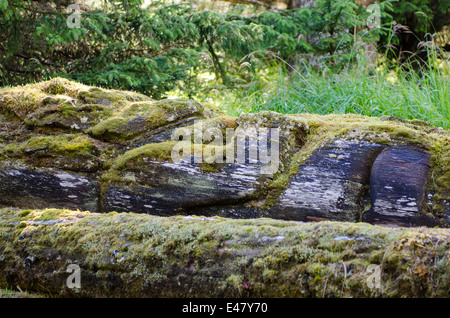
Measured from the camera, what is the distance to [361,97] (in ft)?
16.2

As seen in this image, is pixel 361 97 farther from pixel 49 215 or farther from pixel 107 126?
pixel 49 215

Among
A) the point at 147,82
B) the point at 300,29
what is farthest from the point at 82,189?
the point at 300,29

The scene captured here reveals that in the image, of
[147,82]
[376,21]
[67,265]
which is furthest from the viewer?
[376,21]

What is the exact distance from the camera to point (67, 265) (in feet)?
8.21

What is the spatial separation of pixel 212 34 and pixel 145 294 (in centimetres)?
520

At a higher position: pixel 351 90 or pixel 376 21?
pixel 376 21

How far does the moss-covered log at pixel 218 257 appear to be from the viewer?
6.17ft

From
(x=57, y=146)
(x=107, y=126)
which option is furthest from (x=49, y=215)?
(x=107, y=126)

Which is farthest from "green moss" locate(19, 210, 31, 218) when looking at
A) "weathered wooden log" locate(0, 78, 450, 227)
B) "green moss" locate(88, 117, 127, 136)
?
"green moss" locate(88, 117, 127, 136)

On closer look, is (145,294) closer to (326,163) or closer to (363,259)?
(363,259)

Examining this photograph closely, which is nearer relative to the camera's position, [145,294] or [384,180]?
[145,294]

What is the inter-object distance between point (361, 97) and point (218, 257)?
11.7ft

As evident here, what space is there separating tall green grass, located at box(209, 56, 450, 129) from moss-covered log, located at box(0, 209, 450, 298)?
9.27 ft

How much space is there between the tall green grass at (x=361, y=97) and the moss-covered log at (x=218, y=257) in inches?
111
